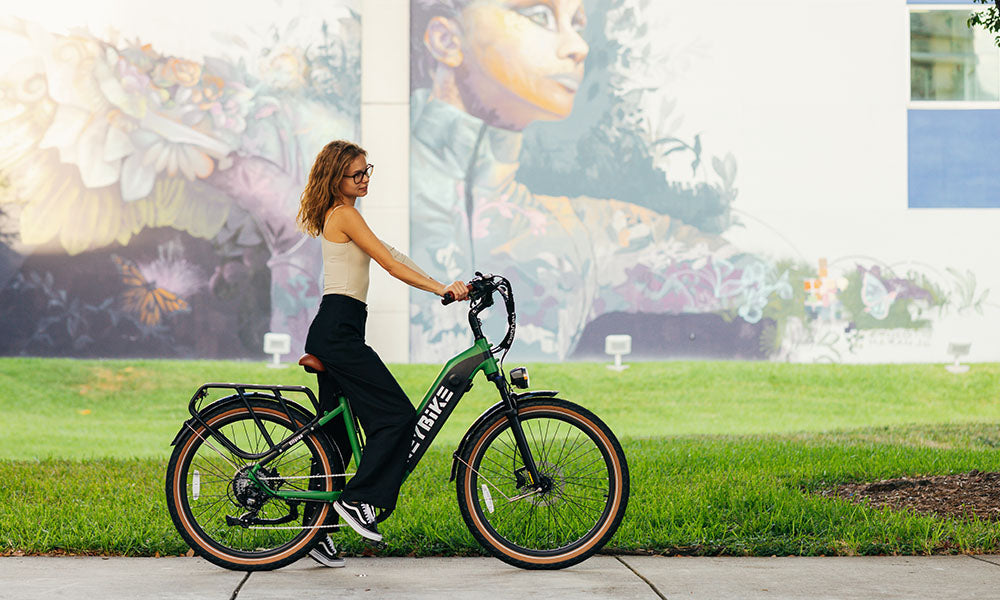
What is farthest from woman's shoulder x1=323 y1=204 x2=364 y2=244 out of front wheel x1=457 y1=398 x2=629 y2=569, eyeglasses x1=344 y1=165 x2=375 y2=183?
front wheel x1=457 y1=398 x2=629 y2=569

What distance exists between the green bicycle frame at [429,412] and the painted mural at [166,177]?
351 inches

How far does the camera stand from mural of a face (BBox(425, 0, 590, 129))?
1380 cm

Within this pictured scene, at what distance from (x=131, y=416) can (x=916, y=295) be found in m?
10.4

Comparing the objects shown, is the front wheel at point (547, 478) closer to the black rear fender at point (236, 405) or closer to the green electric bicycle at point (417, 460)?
the green electric bicycle at point (417, 460)

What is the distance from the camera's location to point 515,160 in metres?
13.8

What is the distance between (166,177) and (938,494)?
1060 cm

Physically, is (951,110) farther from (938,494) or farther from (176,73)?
(176,73)

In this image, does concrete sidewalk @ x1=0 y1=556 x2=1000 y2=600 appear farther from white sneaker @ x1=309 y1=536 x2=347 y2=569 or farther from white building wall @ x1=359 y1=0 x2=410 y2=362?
white building wall @ x1=359 y1=0 x2=410 y2=362

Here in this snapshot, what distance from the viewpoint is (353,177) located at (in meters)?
4.92

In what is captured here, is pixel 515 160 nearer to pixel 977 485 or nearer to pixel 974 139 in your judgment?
pixel 974 139

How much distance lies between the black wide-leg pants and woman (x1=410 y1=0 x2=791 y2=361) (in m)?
8.71

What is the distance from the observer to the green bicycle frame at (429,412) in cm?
495

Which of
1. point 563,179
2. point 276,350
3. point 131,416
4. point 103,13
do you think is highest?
point 103,13

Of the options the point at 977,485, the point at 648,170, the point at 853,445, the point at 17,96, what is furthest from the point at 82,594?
the point at 17,96
